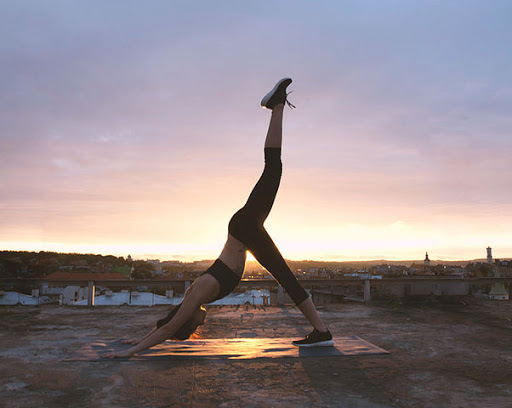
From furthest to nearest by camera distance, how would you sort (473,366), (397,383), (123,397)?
1. (473,366)
2. (397,383)
3. (123,397)

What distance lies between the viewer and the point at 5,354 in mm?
4926

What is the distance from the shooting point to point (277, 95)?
18.6ft

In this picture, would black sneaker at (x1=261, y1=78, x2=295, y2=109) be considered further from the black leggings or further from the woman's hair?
the woman's hair

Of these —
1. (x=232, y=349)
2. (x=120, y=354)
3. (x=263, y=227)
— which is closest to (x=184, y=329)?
(x=232, y=349)

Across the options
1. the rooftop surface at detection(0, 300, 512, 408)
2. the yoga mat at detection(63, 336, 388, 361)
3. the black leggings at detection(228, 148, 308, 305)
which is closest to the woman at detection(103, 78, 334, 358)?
the black leggings at detection(228, 148, 308, 305)

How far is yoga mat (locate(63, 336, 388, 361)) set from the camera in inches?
187

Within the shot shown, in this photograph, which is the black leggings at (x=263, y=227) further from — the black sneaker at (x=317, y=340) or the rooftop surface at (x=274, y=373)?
the rooftop surface at (x=274, y=373)

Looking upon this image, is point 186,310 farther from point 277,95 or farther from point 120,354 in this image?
point 277,95

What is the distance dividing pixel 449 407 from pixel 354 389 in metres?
0.79

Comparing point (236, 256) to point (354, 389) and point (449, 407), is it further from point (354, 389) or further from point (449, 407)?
point (449, 407)

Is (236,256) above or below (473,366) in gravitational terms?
above

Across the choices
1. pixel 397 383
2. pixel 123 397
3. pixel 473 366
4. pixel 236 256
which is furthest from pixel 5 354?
pixel 473 366

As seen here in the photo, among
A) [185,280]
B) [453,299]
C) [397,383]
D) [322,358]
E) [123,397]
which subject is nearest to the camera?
[123,397]

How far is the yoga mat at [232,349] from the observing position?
475 cm
